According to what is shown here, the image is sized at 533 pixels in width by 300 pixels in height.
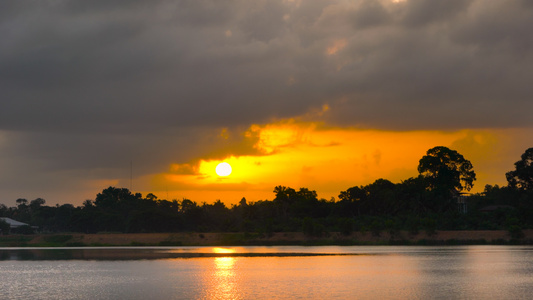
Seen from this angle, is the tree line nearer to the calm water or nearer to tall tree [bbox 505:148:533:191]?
tall tree [bbox 505:148:533:191]

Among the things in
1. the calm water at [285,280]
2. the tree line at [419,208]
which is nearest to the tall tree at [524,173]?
the tree line at [419,208]

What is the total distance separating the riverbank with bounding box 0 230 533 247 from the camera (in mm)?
157625

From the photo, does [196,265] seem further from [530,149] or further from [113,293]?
[530,149]

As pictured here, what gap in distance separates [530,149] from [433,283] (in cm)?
11409

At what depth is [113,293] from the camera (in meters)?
63.1

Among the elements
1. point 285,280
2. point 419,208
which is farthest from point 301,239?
point 285,280

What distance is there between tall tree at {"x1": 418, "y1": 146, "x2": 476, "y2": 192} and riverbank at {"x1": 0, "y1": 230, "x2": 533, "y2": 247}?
18.8 metres

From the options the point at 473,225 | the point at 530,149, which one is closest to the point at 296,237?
the point at 473,225

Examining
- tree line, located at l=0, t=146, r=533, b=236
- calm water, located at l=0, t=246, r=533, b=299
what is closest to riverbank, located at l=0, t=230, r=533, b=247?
tree line, located at l=0, t=146, r=533, b=236

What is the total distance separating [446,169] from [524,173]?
64.6 feet

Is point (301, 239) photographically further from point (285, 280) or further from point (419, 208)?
point (285, 280)

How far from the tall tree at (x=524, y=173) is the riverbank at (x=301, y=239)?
915 inches

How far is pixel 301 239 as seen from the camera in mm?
178625

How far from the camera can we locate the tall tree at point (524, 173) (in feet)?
560
